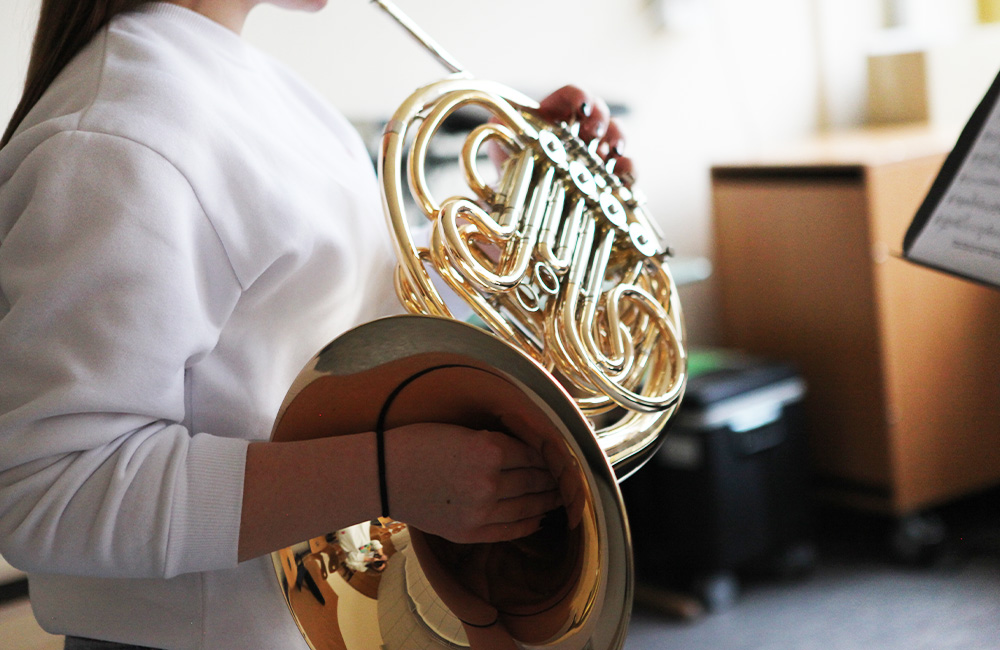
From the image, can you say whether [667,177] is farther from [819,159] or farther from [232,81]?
[232,81]

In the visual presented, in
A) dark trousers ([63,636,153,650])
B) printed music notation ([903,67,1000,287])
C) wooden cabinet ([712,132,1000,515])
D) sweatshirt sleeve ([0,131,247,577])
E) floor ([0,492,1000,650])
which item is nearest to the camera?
sweatshirt sleeve ([0,131,247,577])

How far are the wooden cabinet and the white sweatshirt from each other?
5.65 ft

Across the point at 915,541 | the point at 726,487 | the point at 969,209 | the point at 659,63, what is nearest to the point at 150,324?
the point at 969,209

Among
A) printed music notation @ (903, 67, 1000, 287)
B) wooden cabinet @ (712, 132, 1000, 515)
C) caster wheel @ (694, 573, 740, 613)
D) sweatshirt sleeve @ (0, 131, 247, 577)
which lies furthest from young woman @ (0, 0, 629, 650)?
wooden cabinet @ (712, 132, 1000, 515)

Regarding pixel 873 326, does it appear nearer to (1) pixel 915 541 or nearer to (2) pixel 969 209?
(1) pixel 915 541

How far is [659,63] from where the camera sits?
2.64 m

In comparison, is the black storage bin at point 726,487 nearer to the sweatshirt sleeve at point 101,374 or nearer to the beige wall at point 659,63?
the beige wall at point 659,63

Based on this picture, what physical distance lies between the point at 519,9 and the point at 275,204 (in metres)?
1.81

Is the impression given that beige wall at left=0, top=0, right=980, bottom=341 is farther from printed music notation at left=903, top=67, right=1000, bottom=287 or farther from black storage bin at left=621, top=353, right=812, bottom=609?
printed music notation at left=903, top=67, right=1000, bottom=287

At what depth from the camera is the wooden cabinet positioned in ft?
7.20

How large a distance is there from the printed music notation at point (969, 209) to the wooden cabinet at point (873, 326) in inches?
48.0

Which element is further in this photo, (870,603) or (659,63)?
(659,63)

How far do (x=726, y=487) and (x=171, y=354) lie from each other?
166cm

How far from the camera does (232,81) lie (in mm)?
815
